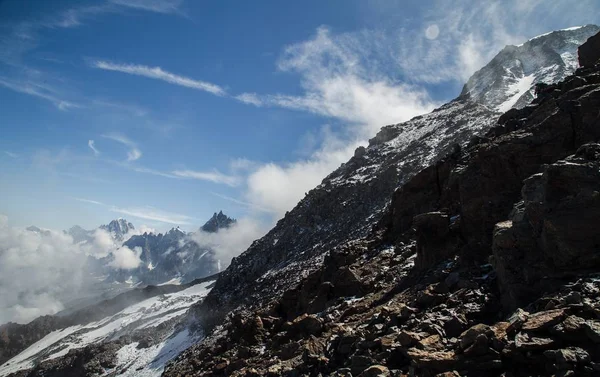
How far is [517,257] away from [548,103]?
15.0 metres

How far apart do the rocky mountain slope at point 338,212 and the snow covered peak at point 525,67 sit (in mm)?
48852

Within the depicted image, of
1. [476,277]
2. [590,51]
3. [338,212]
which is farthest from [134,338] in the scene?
[590,51]

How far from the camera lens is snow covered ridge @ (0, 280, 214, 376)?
77.2 metres

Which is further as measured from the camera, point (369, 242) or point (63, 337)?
point (63, 337)

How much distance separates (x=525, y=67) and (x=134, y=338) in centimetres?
20820

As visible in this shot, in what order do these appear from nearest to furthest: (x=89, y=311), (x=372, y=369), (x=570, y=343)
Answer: (x=570, y=343)
(x=372, y=369)
(x=89, y=311)

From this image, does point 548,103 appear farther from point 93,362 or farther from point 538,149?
Answer: point 93,362

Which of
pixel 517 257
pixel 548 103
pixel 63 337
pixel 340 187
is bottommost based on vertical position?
pixel 63 337

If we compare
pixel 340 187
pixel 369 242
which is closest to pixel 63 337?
pixel 340 187

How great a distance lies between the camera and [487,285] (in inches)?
569

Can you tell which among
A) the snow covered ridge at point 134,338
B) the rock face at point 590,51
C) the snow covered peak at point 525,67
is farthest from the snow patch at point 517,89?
the snow covered ridge at point 134,338

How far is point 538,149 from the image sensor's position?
19391 mm

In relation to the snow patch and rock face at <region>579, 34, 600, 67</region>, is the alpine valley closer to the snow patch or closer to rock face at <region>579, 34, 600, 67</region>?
rock face at <region>579, 34, 600, 67</region>

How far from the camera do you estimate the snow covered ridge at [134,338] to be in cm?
7725
